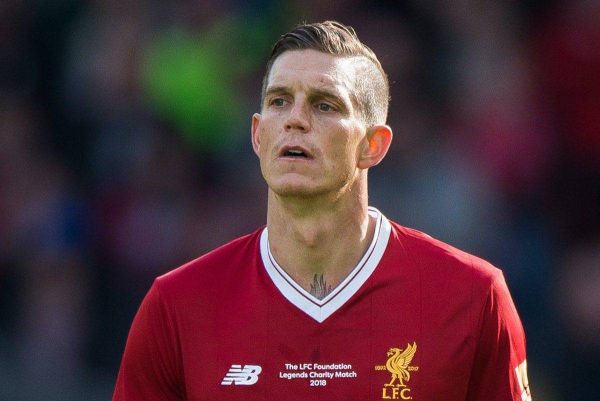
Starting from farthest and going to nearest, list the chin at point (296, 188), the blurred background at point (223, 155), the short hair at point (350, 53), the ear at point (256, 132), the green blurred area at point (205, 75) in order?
the green blurred area at point (205, 75) → the blurred background at point (223, 155) → the ear at point (256, 132) → the short hair at point (350, 53) → the chin at point (296, 188)

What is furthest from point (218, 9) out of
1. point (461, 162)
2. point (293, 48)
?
point (293, 48)

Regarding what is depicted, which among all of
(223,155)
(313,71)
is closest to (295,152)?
(313,71)

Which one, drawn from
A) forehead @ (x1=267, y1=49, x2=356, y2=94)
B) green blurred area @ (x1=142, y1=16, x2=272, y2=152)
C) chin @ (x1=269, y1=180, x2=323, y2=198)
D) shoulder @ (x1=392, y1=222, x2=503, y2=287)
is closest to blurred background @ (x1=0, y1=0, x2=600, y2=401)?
green blurred area @ (x1=142, y1=16, x2=272, y2=152)

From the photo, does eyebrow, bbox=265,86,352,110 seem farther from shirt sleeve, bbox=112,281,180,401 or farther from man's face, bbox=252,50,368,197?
shirt sleeve, bbox=112,281,180,401

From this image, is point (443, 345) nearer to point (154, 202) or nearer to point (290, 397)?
point (290, 397)

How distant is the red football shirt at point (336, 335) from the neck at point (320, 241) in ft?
0.13

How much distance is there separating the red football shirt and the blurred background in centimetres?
313

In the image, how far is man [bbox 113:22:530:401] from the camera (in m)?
3.81

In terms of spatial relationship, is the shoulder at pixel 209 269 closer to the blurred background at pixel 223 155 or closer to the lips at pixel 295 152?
the lips at pixel 295 152

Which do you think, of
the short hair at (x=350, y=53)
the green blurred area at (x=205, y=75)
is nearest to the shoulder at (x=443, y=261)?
the short hair at (x=350, y=53)

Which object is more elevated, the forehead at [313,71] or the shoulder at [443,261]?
the forehead at [313,71]

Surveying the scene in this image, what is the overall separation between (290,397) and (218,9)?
15.0 feet

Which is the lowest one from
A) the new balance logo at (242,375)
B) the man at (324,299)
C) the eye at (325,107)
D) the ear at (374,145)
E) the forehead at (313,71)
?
the new balance logo at (242,375)

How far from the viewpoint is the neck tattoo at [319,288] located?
3.95 meters
